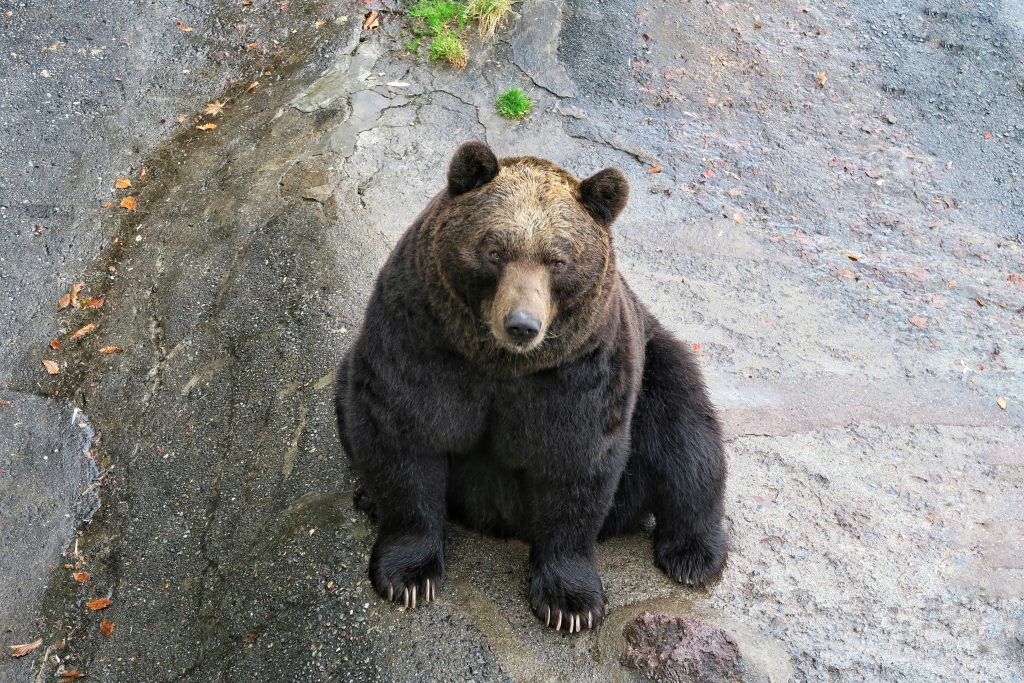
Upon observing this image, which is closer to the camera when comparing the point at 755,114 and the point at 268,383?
the point at 268,383

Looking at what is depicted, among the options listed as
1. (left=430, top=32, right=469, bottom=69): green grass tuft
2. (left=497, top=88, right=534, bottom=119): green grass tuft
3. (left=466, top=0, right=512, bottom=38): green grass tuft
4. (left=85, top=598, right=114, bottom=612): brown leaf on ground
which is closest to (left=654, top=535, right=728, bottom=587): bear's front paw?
(left=85, top=598, right=114, bottom=612): brown leaf on ground

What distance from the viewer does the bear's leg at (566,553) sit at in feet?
11.5

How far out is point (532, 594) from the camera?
3.66 m

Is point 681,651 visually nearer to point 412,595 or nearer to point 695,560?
point 695,560

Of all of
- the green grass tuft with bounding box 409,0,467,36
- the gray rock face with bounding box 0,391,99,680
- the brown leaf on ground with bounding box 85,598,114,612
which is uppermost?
the green grass tuft with bounding box 409,0,467,36

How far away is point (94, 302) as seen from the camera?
5398 mm

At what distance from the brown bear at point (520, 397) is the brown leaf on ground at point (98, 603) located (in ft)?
4.31

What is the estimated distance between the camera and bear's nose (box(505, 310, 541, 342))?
111 inches

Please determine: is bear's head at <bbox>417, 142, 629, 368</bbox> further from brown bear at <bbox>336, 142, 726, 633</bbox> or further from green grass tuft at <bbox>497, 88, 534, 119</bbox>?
green grass tuft at <bbox>497, 88, 534, 119</bbox>

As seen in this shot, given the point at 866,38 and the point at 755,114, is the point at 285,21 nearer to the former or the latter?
the point at 755,114

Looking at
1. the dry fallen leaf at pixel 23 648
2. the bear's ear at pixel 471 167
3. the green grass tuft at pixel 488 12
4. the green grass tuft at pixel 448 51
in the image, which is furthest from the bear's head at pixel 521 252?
the green grass tuft at pixel 488 12

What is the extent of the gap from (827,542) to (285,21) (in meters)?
5.64

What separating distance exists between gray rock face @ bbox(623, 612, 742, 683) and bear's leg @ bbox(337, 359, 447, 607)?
0.83 m

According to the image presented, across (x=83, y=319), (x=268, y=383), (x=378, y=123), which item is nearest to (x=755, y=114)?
(x=378, y=123)
